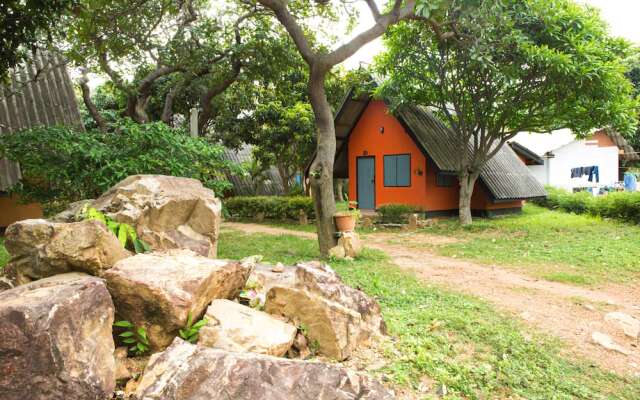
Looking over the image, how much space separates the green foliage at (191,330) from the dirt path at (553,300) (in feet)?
12.3

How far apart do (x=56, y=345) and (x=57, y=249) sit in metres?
1.30

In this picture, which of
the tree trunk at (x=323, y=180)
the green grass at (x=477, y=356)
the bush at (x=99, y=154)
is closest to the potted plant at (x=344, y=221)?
the tree trunk at (x=323, y=180)

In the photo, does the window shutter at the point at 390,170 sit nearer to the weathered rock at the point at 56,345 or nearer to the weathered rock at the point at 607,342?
the weathered rock at the point at 607,342

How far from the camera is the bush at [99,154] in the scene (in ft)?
23.7

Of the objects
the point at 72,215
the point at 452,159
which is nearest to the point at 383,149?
the point at 452,159

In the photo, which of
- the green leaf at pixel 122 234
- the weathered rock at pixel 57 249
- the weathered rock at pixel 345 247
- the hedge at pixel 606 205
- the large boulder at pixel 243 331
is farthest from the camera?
the hedge at pixel 606 205

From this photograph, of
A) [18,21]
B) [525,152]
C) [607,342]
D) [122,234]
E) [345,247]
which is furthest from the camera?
[525,152]

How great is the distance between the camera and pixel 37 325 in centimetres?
254

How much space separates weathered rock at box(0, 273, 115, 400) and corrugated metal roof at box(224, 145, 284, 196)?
69.6 feet

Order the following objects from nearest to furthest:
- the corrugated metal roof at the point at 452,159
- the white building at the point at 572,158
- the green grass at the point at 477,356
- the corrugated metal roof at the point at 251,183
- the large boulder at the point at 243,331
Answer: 1. the large boulder at the point at 243,331
2. the green grass at the point at 477,356
3. the corrugated metal roof at the point at 452,159
4. the corrugated metal roof at the point at 251,183
5. the white building at the point at 572,158

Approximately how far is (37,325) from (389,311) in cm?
379

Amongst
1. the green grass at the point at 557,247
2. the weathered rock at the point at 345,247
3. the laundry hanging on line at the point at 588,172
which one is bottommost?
the green grass at the point at 557,247

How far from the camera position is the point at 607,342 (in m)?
4.88

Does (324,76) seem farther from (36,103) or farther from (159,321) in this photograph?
(36,103)
